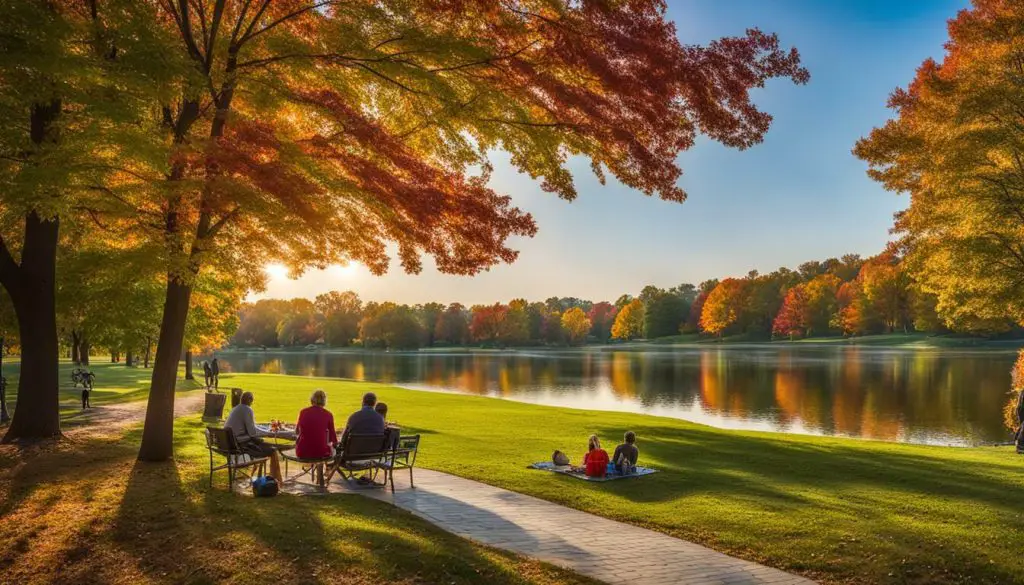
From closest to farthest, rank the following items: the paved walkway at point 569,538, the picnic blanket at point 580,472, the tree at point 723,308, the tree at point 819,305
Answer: the paved walkway at point 569,538
the picnic blanket at point 580,472
the tree at point 819,305
the tree at point 723,308

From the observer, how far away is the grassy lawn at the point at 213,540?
22.0ft

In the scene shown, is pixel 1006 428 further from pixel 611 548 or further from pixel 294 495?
pixel 294 495

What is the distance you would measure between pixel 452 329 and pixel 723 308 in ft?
212

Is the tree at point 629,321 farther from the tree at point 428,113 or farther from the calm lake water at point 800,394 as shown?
the tree at point 428,113

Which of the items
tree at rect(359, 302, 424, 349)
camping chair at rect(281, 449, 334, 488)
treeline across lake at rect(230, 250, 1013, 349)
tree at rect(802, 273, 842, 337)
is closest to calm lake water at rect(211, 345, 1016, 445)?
camping chair at rect(281, 449, 334, 488)

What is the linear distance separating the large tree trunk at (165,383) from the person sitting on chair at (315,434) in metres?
3.42

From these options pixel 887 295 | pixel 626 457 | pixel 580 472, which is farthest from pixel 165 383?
pixel 887 295

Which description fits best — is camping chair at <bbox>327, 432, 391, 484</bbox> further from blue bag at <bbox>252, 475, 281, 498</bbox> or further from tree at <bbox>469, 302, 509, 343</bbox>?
tree at <bbox>469, 302, 509, 343</bbox>

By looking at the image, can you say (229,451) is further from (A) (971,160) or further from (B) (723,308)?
(B) (723,308)

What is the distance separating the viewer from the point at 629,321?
175 meters

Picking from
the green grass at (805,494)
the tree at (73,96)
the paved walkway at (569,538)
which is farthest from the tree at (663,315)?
the tree at (73,96)

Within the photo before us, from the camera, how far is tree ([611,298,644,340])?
572ft

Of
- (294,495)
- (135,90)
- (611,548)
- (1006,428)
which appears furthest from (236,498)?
(1006,428)

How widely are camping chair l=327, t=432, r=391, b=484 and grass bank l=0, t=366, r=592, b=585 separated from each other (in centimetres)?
81
